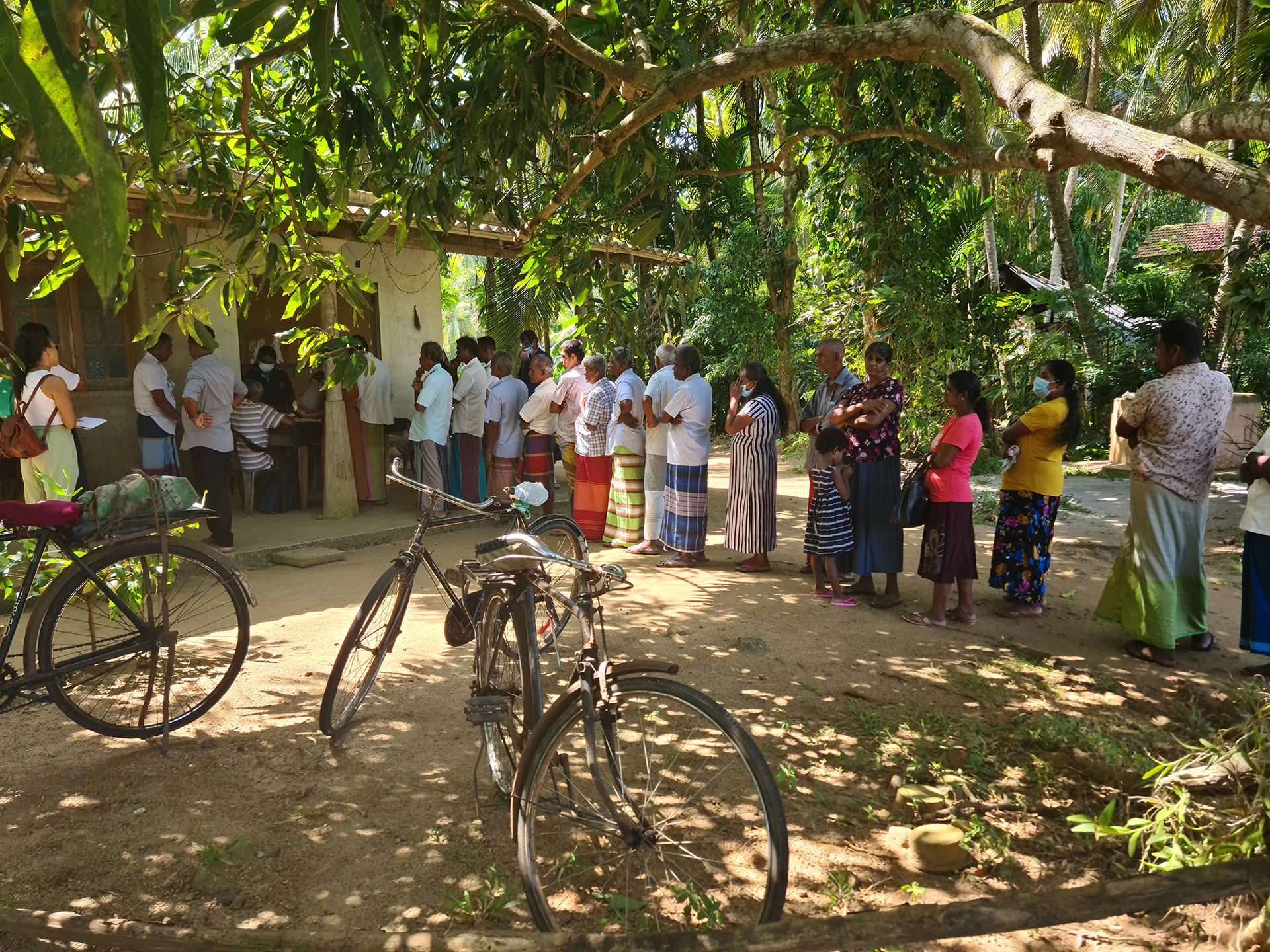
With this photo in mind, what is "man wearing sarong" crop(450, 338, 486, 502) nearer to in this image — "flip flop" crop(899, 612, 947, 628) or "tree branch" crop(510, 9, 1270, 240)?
"tree branch" crop(510, 9, 1270, 240)

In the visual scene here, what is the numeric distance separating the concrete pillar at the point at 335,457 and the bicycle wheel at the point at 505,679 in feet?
19.5

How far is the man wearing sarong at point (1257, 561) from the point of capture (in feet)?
15.0

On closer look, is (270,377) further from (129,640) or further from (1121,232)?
(1121,232)

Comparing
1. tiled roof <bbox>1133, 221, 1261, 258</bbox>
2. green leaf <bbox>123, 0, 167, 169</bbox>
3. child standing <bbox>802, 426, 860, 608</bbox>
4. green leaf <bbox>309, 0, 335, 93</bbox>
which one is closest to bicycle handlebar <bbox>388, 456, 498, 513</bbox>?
green leaf <bbox>309, 0, 335, 93</bbox>

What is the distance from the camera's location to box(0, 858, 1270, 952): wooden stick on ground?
1.97 m

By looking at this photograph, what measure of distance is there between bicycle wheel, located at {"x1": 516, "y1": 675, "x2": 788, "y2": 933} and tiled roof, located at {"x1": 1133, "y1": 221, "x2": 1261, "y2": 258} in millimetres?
22211

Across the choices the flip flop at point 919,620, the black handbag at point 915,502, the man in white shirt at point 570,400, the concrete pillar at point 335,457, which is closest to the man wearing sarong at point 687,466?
the man in white shirt at point 570,400

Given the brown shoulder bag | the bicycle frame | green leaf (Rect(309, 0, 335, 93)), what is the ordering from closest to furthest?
green leaf (Rect(309, 0, 335, 93)), the bicycle frame, the brown shoulder bag

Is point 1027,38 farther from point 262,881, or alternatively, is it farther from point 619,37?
point 262,881

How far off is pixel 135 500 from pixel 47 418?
10.7 feet

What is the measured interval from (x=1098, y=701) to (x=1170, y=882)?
2560 mm

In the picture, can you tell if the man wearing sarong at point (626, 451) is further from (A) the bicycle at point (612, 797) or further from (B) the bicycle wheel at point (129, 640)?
(A) the bicycle at point (612, 797)

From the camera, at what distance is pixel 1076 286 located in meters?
13.1

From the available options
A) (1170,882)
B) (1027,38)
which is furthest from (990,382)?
(1170,882)
